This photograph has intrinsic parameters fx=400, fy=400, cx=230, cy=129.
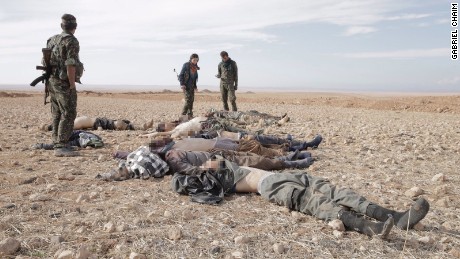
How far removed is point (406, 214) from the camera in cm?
306

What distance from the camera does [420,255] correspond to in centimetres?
274

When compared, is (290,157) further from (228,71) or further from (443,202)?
(228,71)

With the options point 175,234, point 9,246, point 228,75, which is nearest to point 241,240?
point 175,234

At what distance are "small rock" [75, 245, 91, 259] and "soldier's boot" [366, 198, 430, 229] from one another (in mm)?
2112

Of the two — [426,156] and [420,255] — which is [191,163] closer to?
[420,255]

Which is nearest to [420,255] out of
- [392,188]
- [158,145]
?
[392,188]

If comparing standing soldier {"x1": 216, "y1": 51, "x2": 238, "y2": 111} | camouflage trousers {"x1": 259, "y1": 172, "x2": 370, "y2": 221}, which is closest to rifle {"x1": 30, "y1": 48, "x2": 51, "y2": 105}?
camouflage trousers {"x1": 259, "y1": 172, "x2": 370, "y2": 221}

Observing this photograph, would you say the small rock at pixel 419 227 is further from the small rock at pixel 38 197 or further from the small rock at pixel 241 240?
the small rock at pixel 38 197

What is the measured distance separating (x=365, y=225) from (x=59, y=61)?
512 cm

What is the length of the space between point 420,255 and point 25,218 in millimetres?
3074

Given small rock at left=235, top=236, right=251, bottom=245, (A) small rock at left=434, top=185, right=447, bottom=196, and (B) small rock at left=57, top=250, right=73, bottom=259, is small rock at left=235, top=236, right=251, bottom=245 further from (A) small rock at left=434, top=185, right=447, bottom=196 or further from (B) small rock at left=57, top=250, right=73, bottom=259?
(A) small rock at left=434, top=185, right=447, bottom=196

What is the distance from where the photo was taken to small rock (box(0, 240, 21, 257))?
267 cm

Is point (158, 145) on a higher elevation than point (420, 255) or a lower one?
higher

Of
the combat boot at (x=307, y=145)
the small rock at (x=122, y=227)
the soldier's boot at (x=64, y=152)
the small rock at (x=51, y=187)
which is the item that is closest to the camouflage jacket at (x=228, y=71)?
the combat boot at (x=307, y=145)
